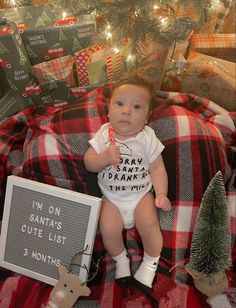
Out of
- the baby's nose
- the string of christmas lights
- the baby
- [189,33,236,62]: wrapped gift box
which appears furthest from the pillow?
[189,33,236,62]: wrapped gift box

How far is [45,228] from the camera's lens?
1.15 m

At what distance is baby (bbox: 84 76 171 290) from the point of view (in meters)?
1.16

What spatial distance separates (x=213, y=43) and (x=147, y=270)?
1526mm

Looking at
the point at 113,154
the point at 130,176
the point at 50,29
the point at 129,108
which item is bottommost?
the point at 130,176

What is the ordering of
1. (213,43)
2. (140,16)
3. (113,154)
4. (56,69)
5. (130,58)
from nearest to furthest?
1. (113,154)
2. (140,16)
3. (130,58)
4. (56,69)
5. (213,43)

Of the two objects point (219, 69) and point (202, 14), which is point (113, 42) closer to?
point (202, 14)

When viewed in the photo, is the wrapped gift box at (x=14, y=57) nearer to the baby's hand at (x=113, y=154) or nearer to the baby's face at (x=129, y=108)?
the baby's face at (x=129, y=108)

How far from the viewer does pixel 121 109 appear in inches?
46.9

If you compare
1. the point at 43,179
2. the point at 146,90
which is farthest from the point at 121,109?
the point at 43,179

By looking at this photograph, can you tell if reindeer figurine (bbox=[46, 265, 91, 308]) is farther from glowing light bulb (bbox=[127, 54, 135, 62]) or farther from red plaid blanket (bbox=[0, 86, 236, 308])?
glowing light bulb (bbox=[127, 54, 135, 62])

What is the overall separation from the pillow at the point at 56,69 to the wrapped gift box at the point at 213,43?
0.81m

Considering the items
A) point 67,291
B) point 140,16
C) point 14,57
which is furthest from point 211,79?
point 67,291

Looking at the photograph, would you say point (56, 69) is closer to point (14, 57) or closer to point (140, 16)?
point (14, 57)

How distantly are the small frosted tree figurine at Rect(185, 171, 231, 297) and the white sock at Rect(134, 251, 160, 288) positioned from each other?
0.49ft
